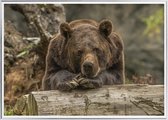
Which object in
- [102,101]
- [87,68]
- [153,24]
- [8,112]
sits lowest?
[8,112]

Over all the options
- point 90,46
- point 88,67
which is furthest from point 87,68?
point 90,46

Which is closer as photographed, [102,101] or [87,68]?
[87,68]

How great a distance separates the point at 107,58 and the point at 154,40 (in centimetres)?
399

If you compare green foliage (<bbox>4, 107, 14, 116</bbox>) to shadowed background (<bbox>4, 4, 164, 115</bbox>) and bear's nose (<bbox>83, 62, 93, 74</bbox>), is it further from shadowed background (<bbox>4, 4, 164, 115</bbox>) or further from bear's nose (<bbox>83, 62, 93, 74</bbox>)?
bear's nose (<bbox>83, 62, 93, 74</bbox>)

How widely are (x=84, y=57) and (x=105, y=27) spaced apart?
0.36 m

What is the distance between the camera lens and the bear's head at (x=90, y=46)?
7688mm

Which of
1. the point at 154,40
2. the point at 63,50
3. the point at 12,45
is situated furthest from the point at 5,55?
the point at 154,40

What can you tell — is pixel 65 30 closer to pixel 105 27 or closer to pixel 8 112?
pixel 105 27

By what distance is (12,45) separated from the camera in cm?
930

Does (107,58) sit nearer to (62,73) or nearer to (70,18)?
(62,73)

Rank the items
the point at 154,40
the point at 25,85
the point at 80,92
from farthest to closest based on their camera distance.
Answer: the point at 154,40 < the point at 25,85 < the point at 80,92

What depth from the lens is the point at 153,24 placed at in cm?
1131

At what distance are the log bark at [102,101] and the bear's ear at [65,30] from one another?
0.48 meters

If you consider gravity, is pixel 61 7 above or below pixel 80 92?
above
